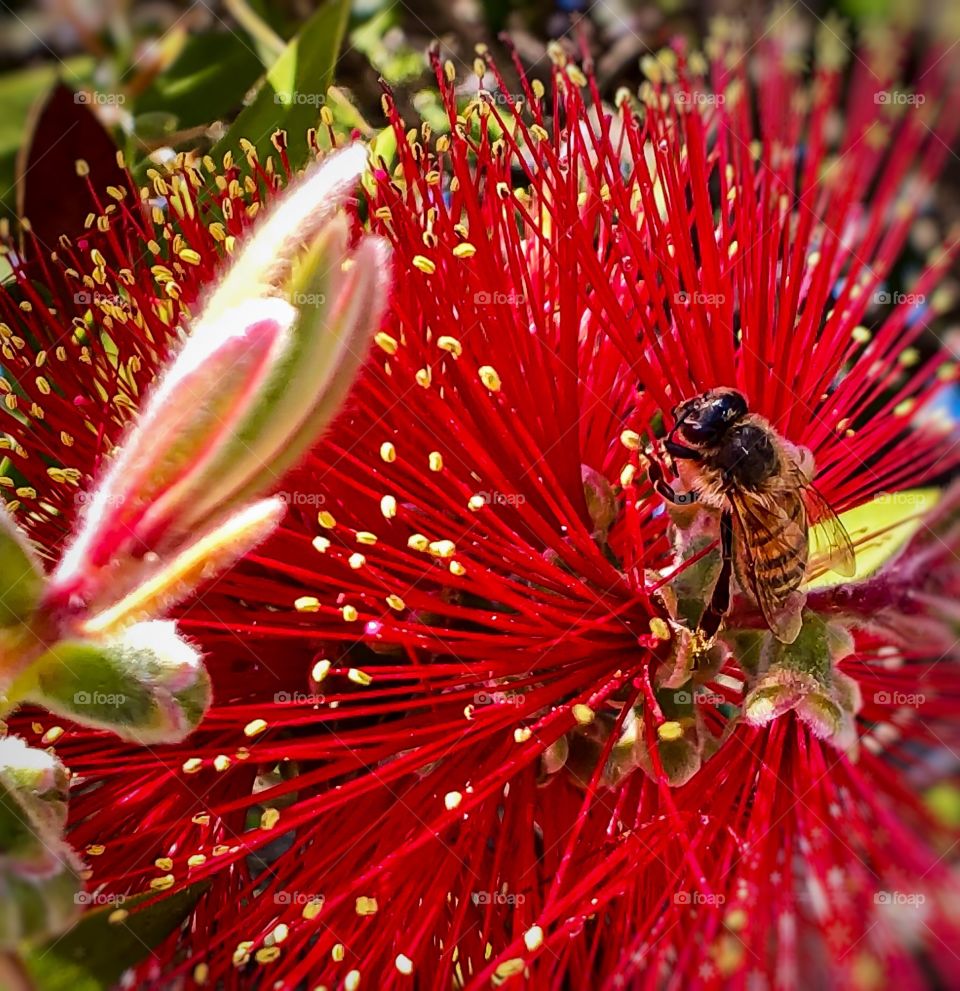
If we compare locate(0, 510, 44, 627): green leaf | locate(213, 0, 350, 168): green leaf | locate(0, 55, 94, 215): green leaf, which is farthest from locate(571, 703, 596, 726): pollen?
locate(0, 55, 94, 215): green leaf

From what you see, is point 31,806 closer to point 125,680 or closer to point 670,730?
point 125,680

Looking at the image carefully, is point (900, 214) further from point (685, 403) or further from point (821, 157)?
point (685, 403)

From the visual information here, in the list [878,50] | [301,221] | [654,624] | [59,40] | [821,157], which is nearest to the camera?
[301,221]

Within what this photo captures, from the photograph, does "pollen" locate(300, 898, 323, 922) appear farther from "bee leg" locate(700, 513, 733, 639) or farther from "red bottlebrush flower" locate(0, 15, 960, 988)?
"bee leg" locate(700, 513, 733, 639)

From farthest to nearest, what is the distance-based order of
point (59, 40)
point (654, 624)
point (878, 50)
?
point (59, 40), point (878, 50), point (654, 624)

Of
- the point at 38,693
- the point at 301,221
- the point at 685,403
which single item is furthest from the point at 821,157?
the point at 38,693

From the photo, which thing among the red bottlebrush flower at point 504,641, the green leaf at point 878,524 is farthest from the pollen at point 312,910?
the green leaf at point 878,524
